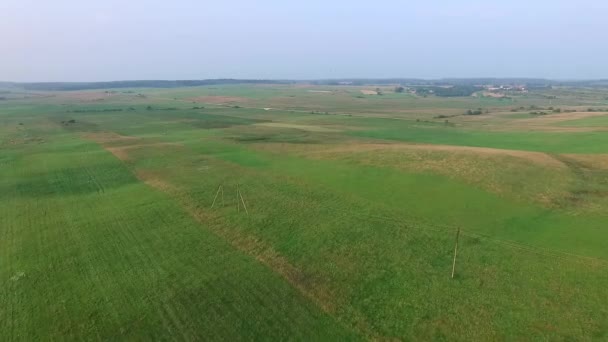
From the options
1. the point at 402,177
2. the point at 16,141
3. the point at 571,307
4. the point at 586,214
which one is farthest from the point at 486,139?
the point at 16,141

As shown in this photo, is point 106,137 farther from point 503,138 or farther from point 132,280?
point 503,138

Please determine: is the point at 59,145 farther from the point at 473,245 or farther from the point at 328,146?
the point at 473,245

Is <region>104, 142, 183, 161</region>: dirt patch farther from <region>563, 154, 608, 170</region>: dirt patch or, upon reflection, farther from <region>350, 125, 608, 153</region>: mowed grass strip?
<region>563, 154, 608, 170</region>: dirt patch

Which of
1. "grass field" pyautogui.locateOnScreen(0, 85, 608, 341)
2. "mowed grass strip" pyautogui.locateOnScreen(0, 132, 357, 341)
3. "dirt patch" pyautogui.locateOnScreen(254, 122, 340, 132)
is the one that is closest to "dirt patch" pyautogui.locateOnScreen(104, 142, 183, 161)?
"grass field" pyautogui.locateOnScreen(0, 85, 608, 341)

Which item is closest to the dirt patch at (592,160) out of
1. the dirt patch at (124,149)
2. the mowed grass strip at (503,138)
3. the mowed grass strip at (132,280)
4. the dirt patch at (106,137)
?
the mowed grass strip at (503,138)

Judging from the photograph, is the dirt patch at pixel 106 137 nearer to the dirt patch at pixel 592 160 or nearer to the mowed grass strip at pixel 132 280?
the mowed grass strip at pixel 132 280
